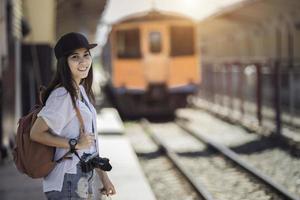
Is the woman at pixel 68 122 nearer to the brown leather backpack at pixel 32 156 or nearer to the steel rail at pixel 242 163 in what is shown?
the brown leather backpack at pixel 32 156

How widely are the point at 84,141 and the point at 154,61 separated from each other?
13.7 m

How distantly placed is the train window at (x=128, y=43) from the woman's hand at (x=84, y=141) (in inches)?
540

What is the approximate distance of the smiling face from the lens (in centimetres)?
295

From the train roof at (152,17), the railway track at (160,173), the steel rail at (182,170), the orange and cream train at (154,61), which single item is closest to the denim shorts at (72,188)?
the steel rail at (182,170)

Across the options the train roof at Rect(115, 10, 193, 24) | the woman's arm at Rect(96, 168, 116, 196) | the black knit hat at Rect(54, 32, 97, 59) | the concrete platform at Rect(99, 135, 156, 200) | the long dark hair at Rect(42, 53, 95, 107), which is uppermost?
the train roof at Rect(115, 10, 193, 24)

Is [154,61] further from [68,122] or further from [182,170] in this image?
Answer: [68,122]

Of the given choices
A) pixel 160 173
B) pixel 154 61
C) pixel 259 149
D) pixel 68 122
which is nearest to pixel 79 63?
pixel 68 122

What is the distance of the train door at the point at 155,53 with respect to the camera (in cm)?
1647

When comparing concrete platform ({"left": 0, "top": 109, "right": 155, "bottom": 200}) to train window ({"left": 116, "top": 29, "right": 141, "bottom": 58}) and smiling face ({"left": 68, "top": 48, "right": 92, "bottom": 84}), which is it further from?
train window ({"left": 116, "top": 29, "right": 141, "bottom": 58})

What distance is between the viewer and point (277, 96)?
11688mm

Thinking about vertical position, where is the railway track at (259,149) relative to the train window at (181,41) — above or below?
below

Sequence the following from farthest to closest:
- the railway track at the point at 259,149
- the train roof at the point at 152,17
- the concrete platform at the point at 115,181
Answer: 1. the train roof at the point at 152,17
2. the railway track at the point at 259,149
3. the concrete platform at the point at 115,181

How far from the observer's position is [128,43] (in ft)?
55.0

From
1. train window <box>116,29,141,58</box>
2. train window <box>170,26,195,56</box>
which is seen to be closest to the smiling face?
train window <box>116,29,141,58</box>
